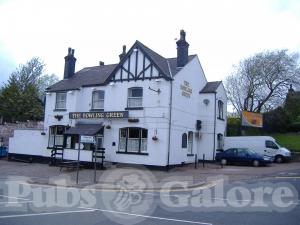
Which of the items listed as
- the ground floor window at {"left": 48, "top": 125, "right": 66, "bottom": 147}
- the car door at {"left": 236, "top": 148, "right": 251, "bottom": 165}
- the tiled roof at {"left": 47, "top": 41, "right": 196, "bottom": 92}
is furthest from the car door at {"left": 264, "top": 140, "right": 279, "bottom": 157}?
the ground floor window at {"left": 48, "top": 125, "right": 66, "bottom": 147}

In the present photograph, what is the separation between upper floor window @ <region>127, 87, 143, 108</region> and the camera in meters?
29.1

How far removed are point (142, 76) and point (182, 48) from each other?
154 inches

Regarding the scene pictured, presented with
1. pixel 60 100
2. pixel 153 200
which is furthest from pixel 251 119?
pixel 153 200

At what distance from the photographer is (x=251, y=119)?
4725 centimetres

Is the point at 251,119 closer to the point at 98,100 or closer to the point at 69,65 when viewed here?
the point at 98,100

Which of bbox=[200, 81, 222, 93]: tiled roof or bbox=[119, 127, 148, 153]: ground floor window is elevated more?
bbox=[200, 81, 222, 93]: tiled roof

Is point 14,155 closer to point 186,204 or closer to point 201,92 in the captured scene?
point 201,92

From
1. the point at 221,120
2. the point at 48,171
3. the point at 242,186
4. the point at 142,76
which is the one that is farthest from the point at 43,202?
the point at 221,120

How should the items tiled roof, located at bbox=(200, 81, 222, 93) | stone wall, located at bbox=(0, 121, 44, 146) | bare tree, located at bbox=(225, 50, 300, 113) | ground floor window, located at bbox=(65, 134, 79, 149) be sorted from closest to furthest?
ground floor window, located at bbox=(65, 134, 79, 149) < tiled roof, located at bbox=(200, 81, 222, 93) < stone wall, located at bbox=(0, 121, 44, 146) < bare tree, located at bbox=(225, 50, 300, 113)

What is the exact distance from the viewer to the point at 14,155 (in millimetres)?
34719

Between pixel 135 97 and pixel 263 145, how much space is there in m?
13.5

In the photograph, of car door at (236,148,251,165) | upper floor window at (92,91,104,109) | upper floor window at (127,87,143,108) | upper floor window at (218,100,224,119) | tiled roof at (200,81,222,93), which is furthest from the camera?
upper floor window at (218,100,224,119)

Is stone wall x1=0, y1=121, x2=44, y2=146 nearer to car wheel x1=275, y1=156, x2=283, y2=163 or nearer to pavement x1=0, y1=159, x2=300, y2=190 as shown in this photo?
pavement x1=0, y1=159, x2=300, y2=190

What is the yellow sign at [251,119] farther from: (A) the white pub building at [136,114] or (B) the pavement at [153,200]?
(B) the pavement at [153,200]
